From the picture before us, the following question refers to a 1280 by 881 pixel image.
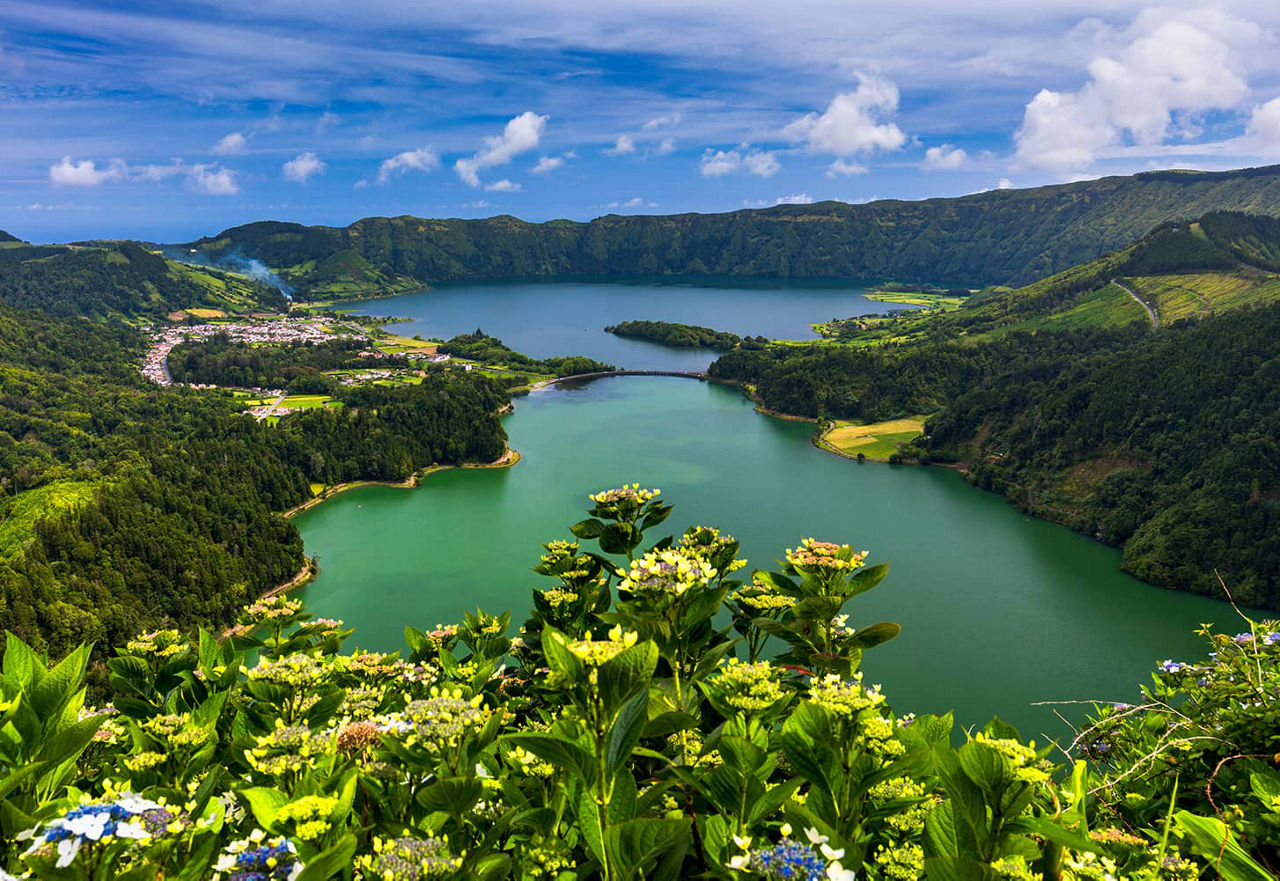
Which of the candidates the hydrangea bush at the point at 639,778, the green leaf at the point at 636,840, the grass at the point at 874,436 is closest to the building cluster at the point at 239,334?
the grass at the point at 874,436

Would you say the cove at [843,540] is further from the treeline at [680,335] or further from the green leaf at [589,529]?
the treeline at [680,335]

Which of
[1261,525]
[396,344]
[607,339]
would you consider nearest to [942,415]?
[1261,525]

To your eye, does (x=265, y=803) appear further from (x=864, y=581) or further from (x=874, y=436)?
(x=874, y=436)

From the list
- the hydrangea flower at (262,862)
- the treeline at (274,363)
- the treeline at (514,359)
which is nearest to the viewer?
the hydrangea flower at (262,862)

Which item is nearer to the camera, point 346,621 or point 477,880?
point 477,880

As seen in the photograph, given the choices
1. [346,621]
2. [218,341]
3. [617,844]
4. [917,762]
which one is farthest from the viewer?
[218,341]

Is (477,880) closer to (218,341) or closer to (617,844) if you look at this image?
(617,844)
